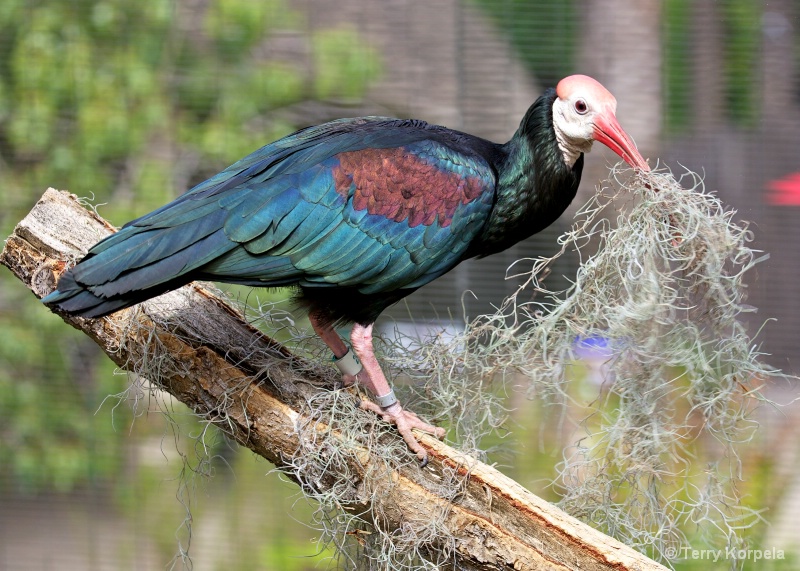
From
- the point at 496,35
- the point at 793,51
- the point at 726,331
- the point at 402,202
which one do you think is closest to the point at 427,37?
the point at 496,35

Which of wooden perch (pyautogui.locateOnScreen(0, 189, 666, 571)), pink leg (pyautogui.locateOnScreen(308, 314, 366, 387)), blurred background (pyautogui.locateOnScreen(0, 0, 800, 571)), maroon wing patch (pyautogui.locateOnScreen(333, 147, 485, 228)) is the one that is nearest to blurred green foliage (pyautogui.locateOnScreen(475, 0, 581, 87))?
blurred background (pyautogui.locateOnScreen(0, 0, 800, 571))

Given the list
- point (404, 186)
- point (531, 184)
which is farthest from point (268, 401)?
point (531, 184)

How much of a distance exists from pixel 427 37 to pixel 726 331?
2.06m

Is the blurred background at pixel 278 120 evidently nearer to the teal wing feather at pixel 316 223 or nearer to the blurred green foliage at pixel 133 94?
the blurred green foliage at pixel 133 94

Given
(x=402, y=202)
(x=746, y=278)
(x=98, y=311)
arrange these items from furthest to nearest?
(x=746, y=278) < (x=402, y=202) < (x=98, y=311)

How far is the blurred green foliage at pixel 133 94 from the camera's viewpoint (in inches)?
140

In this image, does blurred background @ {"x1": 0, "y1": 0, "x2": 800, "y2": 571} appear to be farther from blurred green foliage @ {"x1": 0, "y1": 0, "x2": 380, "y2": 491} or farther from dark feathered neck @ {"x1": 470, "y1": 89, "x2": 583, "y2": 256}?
dark feathered neck @ {"x1": 470, "y1": 89, "x2": 583, "y2": 256}

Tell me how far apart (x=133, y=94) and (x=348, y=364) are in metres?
1.98

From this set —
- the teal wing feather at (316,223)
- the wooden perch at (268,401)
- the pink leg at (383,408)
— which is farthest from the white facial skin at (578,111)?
the wooden perch at (268,401)

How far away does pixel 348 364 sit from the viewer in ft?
A: 6.95

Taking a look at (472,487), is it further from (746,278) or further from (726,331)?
(746,278)

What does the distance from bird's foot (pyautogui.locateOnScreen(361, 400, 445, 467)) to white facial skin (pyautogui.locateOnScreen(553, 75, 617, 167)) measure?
0.71m

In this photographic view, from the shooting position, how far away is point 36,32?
3.59 metres

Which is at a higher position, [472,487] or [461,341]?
[461,341]
